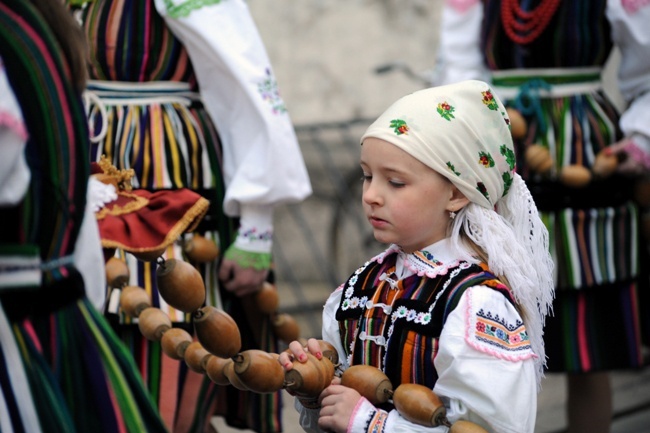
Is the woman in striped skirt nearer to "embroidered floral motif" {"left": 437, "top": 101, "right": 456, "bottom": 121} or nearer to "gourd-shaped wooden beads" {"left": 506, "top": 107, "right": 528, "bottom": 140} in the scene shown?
"gourd-shaped wooden beads" {"left": 506, "top": 107, "right": 528, "bottom": 140}

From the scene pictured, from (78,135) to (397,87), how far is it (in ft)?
A: 16.9

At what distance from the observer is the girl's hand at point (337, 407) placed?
6.50 feet

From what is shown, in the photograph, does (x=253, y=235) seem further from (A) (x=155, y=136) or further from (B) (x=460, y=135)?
(B) (x=460, y=135)

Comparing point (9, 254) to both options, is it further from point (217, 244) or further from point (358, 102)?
point (358, 102)

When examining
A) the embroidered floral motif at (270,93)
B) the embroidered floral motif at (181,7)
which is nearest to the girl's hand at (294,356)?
the embroidered floral motif at (270,93)

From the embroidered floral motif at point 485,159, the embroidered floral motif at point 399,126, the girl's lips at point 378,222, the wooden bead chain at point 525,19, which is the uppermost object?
the wooden bead chain at point 525,19

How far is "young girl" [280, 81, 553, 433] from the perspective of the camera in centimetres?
196

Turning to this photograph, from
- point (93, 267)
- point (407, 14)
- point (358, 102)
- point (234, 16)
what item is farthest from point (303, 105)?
point (93, 267)

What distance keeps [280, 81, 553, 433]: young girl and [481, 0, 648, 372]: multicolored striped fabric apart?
1268mm

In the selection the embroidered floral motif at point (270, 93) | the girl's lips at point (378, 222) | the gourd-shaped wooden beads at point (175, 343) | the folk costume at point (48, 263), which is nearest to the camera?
the folk costume at point (48, 263)

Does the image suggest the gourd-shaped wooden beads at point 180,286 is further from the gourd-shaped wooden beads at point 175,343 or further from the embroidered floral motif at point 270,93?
the embroidered floral motif at point 270,93

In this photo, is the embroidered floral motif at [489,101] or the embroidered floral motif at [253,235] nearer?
the embroidered floral motif at [489,101]

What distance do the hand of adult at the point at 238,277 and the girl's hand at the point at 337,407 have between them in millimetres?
925

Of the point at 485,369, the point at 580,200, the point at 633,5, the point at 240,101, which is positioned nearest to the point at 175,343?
the point at 485,369
